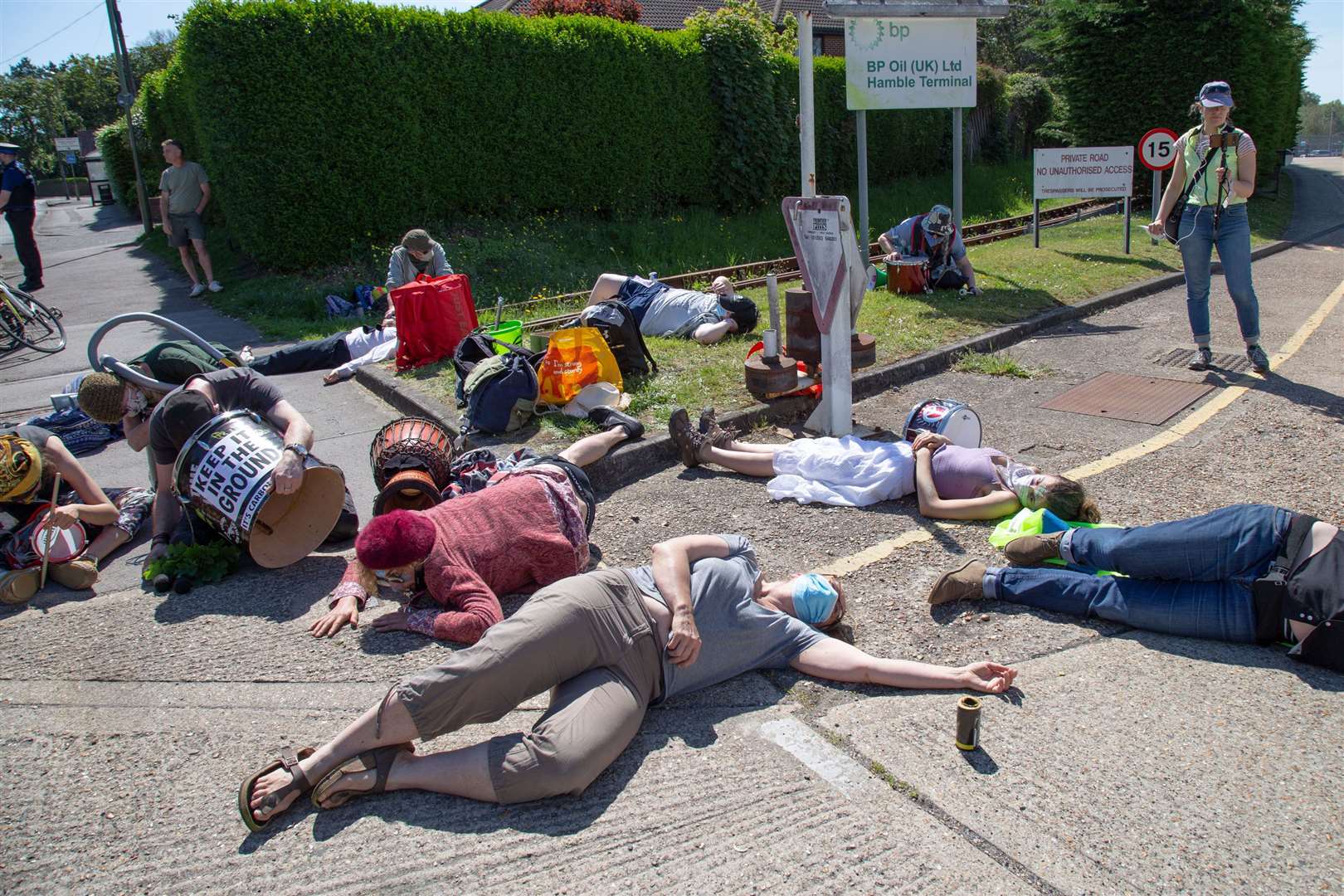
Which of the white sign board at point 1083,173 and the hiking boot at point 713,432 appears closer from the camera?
the hiking boot at point 713,432

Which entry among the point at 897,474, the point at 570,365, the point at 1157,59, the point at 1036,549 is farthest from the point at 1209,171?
the point at 1157,59

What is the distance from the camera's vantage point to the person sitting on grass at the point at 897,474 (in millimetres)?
4723

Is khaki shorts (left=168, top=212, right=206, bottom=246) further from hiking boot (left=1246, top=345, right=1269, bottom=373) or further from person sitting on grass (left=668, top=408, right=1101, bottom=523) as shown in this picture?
hiking boot (left=1246, top=345, right=1269, bottom=373)

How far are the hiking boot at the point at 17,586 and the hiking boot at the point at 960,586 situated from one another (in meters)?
4.25

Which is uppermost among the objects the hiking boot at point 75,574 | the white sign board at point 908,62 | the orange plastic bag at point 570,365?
the white sign board at point 908,62

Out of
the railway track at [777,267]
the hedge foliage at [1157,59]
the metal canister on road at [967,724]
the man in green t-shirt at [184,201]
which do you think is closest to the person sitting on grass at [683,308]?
the railway track at [777,267]

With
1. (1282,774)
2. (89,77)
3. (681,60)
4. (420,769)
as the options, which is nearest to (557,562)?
(420,769)

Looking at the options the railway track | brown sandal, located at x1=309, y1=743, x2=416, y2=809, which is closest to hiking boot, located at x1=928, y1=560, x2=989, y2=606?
brown sandal, located at x1=309, y1=743, x2=416, y2=809

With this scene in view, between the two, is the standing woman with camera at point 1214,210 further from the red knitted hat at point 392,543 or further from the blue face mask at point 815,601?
the red knitted hat at point 392,543

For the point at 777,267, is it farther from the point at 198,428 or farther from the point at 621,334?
the point at 198,428

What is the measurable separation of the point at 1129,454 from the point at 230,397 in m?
5.10

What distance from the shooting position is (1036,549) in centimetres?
417

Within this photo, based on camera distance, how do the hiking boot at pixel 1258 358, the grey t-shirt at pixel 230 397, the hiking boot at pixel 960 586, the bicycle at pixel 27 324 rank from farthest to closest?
the bicycle at pixel 27 324, the hiking boot at pixel 1258 358, the grey t-shirt at pixel 230 397, the hiking boot at pixel 960 586

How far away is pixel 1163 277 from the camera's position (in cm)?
1107
